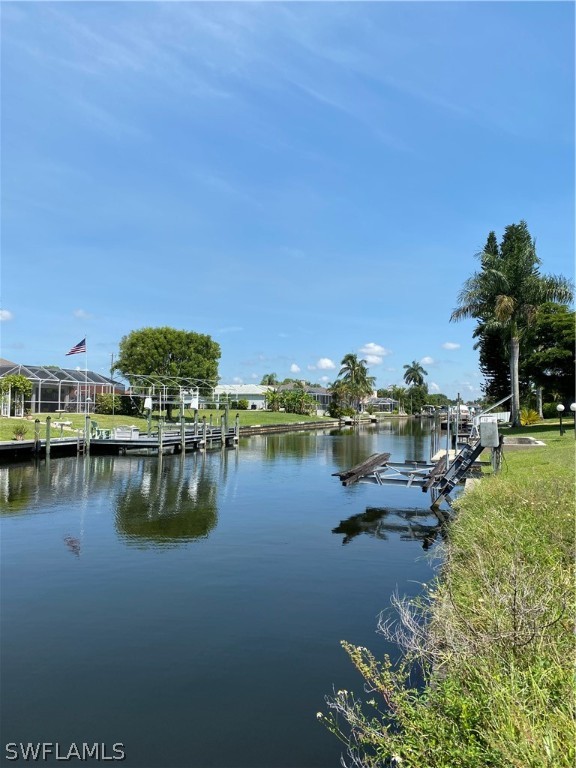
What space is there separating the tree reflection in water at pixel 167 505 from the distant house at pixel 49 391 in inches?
963

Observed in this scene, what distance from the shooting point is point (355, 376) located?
11350 cm

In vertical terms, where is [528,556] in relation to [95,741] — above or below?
above

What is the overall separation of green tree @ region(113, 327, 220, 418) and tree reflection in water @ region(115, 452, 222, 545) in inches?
1590

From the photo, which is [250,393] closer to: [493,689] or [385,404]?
[385,404]

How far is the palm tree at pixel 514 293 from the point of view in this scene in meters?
42.1

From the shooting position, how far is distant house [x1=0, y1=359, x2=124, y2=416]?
5256 cm

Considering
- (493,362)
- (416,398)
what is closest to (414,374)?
(416,398)

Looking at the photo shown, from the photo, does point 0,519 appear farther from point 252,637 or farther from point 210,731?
point 210,731

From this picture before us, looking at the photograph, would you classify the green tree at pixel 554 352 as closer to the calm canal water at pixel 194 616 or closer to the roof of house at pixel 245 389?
the calm canal water at pixel 194 616

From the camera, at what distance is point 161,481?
93.2 ft

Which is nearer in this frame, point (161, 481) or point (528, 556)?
point (528, 556)

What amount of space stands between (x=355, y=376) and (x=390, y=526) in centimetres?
9587

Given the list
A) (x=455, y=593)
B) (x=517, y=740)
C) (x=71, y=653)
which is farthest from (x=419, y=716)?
(x=71, y=653)

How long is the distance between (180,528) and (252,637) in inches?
342
